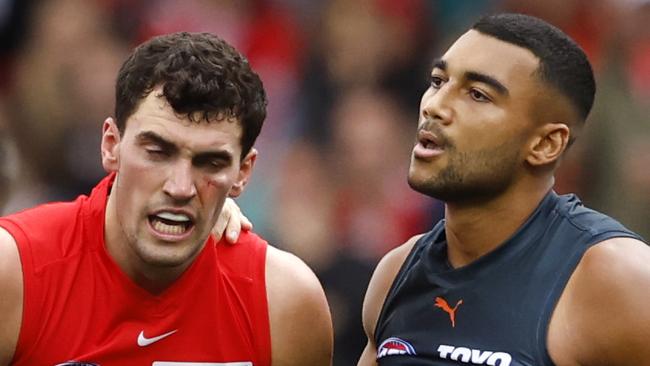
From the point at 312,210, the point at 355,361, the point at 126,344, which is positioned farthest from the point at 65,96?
the point at 126,344

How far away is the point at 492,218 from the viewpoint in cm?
523

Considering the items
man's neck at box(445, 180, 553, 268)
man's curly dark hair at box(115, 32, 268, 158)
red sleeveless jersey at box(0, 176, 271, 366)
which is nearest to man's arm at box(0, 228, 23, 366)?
red sleeveless jersey at box(0, 176, 271, 366)

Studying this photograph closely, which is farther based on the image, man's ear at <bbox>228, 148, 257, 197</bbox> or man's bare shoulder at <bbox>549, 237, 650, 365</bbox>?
man's ear at <bbox>228, 148, 257, 197</bbox>

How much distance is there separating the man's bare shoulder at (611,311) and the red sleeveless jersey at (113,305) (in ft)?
3.87

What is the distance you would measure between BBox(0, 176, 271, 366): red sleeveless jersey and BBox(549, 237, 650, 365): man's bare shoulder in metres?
1.18

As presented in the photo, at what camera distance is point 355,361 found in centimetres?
771

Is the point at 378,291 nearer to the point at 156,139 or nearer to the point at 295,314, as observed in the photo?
the point at 295,314

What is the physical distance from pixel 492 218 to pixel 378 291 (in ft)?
2.10

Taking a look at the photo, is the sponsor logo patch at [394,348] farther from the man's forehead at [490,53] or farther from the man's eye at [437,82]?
the man's forehead at [490,53]

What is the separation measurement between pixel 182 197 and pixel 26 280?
0.64 meters

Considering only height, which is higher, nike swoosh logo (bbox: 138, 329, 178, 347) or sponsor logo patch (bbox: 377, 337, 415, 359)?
nike swoosh logo (bbox: 138, 329, 178, 347)

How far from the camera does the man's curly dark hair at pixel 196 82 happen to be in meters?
4.99

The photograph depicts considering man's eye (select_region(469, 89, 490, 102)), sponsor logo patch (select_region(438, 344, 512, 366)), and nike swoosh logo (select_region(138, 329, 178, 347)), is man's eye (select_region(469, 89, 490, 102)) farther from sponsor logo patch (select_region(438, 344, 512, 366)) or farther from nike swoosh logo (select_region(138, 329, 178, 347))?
nike swoosh logo (select_region(138, 329, 178, 347))

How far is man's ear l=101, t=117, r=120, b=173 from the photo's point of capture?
5133 millimetres
